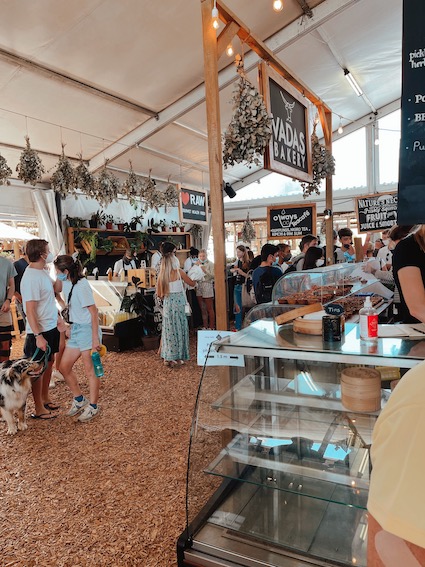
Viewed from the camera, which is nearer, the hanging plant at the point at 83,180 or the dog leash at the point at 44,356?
the dog leash at the point at 44,356

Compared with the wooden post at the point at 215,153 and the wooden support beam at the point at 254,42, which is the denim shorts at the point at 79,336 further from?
the wooden support beam at the point at 254,42

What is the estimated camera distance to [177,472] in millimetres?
3125

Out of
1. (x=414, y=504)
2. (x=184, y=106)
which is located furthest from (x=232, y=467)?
(x=184, y=106)

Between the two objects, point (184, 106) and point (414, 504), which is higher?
point (184, 106)

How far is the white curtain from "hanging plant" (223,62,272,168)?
7365 mm

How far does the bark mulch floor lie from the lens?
7.73 feet

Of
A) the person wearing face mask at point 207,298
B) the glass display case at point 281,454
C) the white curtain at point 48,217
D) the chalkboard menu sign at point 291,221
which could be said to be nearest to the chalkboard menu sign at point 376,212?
the chalkboard menu sign at point 291,221

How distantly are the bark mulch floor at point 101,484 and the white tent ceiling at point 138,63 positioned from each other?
4.57 meters

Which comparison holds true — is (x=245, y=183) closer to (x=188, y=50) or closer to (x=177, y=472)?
(x=188, y=50)

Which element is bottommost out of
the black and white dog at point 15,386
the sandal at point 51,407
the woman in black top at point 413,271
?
the sandal at point 51,407

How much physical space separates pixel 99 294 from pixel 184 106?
3942 millimetres

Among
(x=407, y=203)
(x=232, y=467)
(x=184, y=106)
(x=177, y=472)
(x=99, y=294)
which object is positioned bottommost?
(x=177, y=472)

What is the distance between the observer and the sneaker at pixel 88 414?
411 centimetres

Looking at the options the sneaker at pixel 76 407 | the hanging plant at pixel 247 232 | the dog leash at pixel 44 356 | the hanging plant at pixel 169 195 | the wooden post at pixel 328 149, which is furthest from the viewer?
the hanging plant at pixel 247 232
